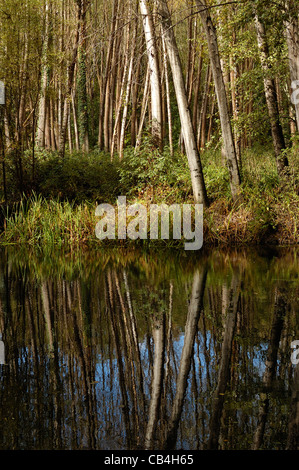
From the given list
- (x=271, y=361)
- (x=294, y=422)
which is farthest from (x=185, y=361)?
(x=294, y=422)

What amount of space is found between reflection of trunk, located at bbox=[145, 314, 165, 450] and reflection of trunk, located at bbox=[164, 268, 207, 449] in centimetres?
8

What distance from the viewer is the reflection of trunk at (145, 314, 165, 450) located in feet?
7.56

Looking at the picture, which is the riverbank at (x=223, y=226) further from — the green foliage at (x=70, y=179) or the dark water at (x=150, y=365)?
the dark water at (x=150, y=365)

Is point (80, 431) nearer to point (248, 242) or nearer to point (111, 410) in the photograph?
point (111, 410)

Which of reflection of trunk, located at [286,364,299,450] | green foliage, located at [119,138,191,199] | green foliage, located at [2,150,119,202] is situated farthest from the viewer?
green foliage, located at [2,150,119,202]

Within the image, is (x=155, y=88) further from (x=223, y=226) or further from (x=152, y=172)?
(x=223, y=226)

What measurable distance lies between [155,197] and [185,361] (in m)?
8.26

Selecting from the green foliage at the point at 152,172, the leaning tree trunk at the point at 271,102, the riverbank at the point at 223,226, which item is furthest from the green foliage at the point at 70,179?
the leaning tree trunk at the point at 271,102

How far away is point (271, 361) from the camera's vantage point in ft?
10.6

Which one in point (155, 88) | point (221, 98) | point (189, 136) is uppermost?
point (155, 88)

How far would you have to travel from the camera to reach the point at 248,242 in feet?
34.1

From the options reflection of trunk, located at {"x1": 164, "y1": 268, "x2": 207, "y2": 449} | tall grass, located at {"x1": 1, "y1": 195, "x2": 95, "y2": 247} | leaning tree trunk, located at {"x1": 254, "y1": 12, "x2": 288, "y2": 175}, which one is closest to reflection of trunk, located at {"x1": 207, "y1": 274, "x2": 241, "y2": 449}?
reflection of trunk, located at {"x1": 164, "y1": 268, "x2": 207, "y2": 449}

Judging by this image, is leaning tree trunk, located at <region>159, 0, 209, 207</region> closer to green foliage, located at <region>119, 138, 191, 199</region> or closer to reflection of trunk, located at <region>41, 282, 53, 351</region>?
green foliage, located at <region>119, 138, 191, 199</region>
